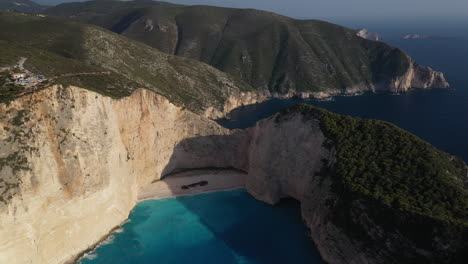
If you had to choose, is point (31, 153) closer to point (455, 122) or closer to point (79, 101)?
point (79, 101)

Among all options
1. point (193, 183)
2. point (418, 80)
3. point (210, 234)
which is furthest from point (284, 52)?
point (210, 234)

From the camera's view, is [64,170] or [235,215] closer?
[64,170]

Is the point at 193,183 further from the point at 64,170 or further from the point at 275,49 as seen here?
the point at 275,49

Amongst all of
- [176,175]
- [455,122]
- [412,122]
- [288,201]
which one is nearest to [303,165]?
[288,201]

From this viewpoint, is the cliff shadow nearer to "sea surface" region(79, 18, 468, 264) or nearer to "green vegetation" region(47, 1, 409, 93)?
"sea surface" region(79, 18, 468, 264)

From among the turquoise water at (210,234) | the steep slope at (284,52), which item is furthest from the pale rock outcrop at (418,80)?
the turquoise water at (210,234)
